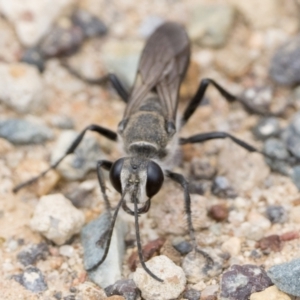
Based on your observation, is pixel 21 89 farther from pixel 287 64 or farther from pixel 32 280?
pixel 287 64

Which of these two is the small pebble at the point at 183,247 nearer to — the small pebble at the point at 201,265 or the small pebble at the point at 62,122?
the small pebble at the point at 201,265

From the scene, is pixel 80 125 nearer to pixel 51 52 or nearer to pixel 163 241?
pixel 51 52

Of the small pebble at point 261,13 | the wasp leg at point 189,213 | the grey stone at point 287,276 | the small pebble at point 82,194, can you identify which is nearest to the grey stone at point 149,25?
the small pebble at point 261,13

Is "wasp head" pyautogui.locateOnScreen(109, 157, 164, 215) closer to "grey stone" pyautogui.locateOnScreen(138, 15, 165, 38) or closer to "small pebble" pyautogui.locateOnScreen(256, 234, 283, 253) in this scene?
"small pebble" pyautogui.locateOnScreen(256, 234, 283, 253)

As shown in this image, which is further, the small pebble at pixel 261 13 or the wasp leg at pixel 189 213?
the small pebble at pixel 261 13

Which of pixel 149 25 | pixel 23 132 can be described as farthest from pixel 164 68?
pixel 23 132
